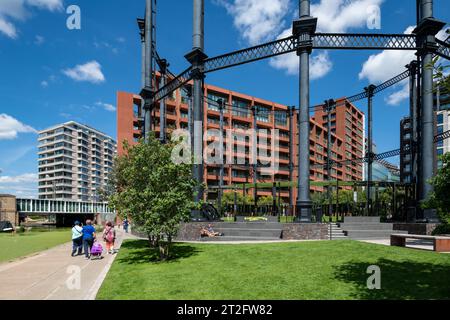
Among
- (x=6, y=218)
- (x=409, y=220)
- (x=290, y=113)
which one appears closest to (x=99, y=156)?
(x=6, y=218)

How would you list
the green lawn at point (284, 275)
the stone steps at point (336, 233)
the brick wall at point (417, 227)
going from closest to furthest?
the green lawn at point (284, 275) → the brick wall at point (417, 227) → the stone steps at point (336, 233)

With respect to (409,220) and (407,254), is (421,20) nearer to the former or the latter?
(409,220)

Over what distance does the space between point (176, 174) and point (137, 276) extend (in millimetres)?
4418

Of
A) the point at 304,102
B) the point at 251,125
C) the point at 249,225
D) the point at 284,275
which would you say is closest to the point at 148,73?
the point at 304,102

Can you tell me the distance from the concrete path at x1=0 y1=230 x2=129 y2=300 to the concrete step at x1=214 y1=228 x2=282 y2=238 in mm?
8487

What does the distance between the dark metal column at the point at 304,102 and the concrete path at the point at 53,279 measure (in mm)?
10625

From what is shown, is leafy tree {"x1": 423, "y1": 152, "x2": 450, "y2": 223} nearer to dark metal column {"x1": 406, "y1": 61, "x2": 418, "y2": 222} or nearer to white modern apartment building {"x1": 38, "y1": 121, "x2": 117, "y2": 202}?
dark metal column {"x1": 406, "y1": 61, "x2": 418, "y2": 222}

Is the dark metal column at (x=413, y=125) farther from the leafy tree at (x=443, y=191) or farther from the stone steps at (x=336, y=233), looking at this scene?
the leafy tree at (x=443, y=191)

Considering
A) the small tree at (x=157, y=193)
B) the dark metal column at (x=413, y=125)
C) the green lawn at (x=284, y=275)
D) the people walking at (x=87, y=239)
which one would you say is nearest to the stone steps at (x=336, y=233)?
the green lawn at (x=284, y=275)

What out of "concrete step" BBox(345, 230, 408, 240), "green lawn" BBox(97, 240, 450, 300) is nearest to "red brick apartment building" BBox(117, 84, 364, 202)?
"concrete step" BBox(345, 230, 408, 240)

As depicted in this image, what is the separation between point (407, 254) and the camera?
11359 millimetres

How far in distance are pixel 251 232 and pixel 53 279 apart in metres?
12.2

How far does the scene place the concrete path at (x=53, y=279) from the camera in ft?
25.7
